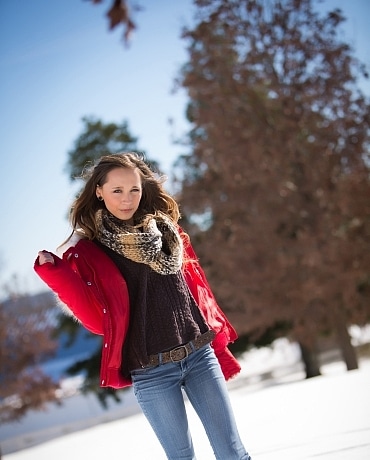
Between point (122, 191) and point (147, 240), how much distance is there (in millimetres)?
281

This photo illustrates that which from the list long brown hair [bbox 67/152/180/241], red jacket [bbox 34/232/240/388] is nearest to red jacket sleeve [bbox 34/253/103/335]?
red jacket [bbox 34/232/240/388]

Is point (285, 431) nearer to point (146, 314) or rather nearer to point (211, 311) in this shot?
point (211, 311)

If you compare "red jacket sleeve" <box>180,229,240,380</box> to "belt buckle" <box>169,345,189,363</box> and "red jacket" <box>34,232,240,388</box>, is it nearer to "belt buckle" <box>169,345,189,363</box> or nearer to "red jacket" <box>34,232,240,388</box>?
"red jacket" <box>34,232,240,388</box>

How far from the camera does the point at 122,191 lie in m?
3.26

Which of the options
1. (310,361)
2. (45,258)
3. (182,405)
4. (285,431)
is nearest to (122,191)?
(45,258)

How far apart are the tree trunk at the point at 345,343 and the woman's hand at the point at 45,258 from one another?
12642mm

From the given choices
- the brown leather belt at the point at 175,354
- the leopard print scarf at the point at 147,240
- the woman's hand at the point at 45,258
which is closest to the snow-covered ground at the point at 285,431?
the brown leather belt at the point at 175,354

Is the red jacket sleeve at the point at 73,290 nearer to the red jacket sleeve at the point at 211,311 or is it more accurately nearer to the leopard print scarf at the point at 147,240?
the leopard print scarf at the point at 147,240

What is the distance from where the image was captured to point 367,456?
402cm

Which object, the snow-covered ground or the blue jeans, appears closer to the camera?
the blue jeans

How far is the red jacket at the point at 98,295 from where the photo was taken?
119 inches

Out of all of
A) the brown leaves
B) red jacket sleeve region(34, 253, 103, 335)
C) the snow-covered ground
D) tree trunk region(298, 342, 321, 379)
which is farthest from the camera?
tree trunk region(298, 342, 321, 379)

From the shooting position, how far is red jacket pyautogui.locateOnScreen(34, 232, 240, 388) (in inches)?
119

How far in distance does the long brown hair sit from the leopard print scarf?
8cm
